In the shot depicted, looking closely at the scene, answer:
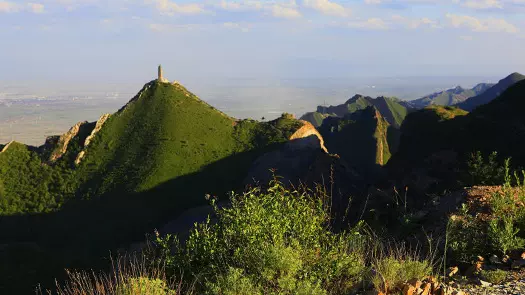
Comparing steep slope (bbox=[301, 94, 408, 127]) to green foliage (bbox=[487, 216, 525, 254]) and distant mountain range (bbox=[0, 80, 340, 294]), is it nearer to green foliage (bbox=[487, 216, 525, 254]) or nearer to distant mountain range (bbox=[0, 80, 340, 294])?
distant mountain range (bbox=[0, 80, 340, 294])

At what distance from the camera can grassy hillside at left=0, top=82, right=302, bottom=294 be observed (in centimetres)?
5147

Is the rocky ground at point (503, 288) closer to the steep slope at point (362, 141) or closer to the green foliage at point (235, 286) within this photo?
the green foliage at point (235, 286)

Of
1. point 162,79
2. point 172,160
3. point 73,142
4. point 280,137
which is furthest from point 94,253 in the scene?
point 162,79

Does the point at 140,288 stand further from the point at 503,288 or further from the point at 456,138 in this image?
the point at 456,138

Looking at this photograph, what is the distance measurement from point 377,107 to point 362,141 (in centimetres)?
7166

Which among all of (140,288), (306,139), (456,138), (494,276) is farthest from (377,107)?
(140,288)

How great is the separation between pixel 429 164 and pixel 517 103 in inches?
511

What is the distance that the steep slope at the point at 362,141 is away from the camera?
76.2 metres

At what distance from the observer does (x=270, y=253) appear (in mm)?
5875

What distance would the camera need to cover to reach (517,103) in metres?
41.9

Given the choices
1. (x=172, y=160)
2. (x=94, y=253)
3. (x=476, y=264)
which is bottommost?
(x=94, y=253)

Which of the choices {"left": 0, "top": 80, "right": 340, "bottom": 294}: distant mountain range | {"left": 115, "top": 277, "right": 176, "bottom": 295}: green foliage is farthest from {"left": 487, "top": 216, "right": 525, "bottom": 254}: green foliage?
{"left": 0, "top": 80, "right": 340, "bottom": 294}: distant mountain range

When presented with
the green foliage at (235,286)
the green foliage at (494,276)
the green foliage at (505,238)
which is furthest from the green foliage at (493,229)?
the green foliage at (235,286)

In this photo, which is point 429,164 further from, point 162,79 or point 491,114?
point 162,79
